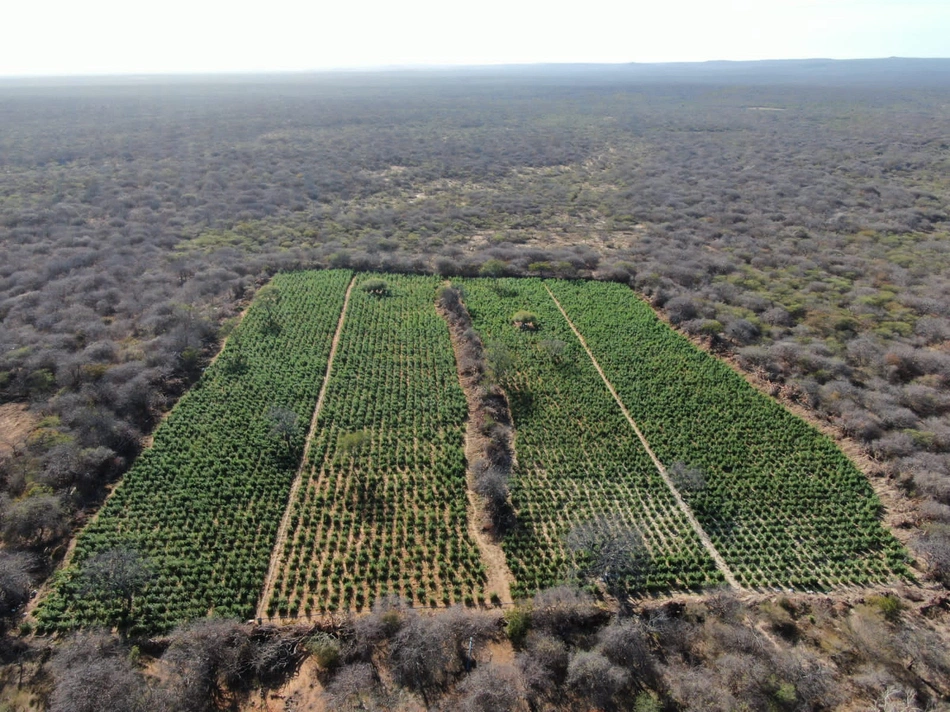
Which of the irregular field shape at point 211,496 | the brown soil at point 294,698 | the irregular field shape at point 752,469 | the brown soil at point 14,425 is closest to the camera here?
the brown soil at point 294,698

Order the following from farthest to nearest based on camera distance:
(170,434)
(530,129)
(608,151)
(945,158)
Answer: (530,129)
(608,151)
(945,158)
(170,434)

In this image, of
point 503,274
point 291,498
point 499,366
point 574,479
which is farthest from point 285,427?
point 503,274

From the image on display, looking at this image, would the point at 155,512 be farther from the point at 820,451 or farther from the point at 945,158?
the point at 945,158

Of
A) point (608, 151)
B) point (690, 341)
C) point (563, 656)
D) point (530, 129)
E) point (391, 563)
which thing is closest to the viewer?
point (563, 656)

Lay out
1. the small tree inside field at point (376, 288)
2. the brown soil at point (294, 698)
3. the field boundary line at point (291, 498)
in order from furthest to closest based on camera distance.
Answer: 1. the small tree inside field at point (376, 288)
2. the field boundary line at point (291, 498)
3. the brown soil at point (294, 698)

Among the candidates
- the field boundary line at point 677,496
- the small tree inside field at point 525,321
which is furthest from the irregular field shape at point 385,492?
the field boundary line at point 677,496

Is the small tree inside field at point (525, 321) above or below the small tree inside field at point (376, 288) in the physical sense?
below

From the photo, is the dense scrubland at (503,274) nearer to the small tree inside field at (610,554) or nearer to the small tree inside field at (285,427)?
the small tree inside field at (610,554)

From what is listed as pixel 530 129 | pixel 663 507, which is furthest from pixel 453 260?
pixel 530 129
